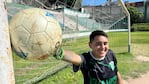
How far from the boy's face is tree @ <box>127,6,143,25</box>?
55.5m

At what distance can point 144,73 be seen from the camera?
834cm

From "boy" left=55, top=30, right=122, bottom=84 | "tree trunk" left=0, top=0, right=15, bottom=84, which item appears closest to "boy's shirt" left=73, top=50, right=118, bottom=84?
"boy" left=55, top=30, right=122, bottom=84

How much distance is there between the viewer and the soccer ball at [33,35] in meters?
2.20

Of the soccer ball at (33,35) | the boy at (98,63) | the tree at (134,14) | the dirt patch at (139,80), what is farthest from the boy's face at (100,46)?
the tree at (134,14)

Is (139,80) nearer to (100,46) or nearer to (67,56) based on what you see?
(100,46)

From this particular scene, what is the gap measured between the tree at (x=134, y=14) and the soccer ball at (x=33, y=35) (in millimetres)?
56363

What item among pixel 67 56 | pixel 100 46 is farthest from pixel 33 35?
pixel 100 46

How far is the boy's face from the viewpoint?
313 cm

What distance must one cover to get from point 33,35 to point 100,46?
1.05m

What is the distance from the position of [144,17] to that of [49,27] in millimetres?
64370

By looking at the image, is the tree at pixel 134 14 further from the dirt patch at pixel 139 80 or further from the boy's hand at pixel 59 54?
the boy's hand at pixel 59 54

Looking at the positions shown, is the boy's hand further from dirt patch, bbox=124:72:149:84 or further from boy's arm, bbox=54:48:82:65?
dirt patch, bbox=124:72:149:84

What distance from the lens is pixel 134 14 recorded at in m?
59.1

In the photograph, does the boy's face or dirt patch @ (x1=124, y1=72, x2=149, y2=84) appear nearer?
the boy's face
